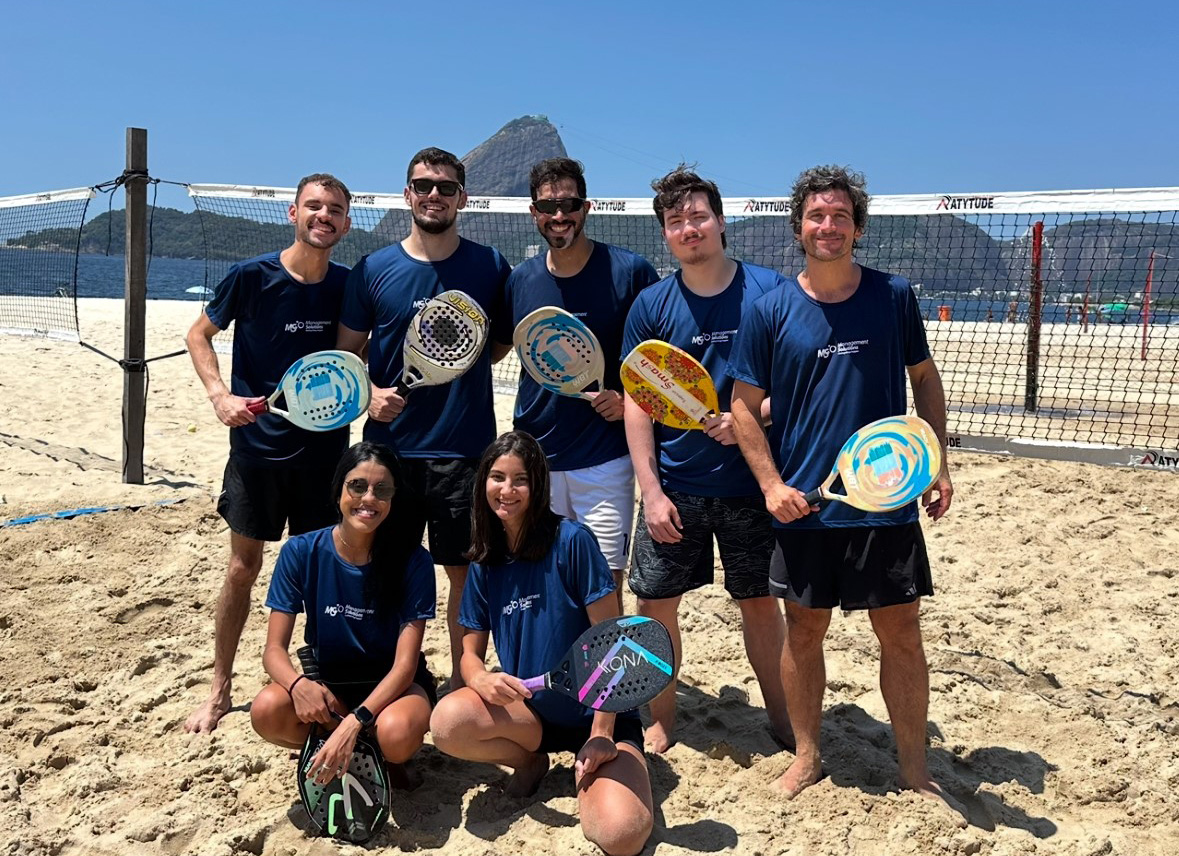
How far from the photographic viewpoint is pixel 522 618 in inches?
124

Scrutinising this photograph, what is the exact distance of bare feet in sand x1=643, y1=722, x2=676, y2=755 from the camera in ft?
11.7

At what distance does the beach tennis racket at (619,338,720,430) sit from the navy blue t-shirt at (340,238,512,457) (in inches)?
26.8

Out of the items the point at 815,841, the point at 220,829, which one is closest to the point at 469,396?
the point at 220,829

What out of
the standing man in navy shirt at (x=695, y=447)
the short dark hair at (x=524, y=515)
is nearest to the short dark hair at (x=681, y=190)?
the standing man in navy shirt at (x=695, y=447)

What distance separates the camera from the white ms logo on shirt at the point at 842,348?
2932mm

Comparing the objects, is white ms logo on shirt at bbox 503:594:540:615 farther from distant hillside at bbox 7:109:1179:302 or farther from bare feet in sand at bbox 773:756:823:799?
distant hillside at bbox 7:109:1179:302

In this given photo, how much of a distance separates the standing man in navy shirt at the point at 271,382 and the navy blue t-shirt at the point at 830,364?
5.73ft

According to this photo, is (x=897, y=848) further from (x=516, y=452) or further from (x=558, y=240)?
(x=558, y=240)

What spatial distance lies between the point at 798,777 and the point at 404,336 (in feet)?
6.96

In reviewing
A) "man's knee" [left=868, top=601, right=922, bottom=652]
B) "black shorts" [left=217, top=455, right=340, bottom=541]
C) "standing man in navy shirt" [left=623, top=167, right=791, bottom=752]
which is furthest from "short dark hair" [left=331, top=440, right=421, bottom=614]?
"man's knee" [left=868, top=601, right=922, bottom=652]

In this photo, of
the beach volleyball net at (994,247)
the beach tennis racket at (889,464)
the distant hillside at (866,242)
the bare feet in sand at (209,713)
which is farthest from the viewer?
the distant hillside at (866,242)

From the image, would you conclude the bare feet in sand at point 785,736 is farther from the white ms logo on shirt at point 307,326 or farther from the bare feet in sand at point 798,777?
the white ms logo on shirt at point 307,326

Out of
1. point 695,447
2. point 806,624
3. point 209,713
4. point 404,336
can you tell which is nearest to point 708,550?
point 695,447

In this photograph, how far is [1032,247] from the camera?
362 inches
